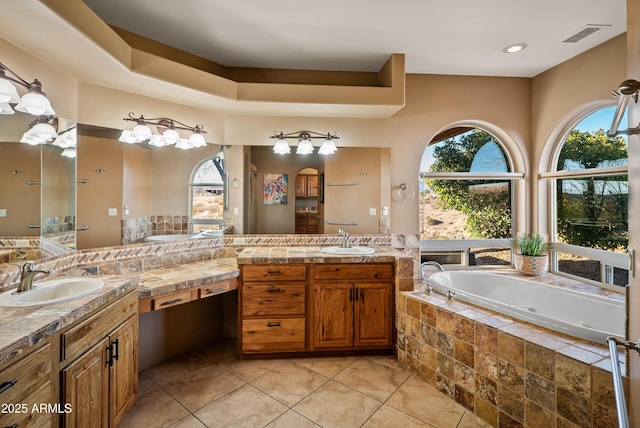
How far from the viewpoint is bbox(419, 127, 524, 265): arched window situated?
131 inches

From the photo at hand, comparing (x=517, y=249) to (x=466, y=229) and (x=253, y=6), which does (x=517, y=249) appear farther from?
(x=253, y=6)

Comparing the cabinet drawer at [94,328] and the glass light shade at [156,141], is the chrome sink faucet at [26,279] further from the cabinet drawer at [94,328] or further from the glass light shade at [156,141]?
the glass light shade at [156,141]

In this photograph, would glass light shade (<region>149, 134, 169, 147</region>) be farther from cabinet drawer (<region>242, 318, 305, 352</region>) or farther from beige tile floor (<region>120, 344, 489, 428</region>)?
beige tile floor (<region>120, 344, 489, 428</region>)

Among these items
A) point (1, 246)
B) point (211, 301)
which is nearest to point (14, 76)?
point (1, 246)

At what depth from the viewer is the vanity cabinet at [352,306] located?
8.31 ft

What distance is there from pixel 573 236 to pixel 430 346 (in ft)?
6.83

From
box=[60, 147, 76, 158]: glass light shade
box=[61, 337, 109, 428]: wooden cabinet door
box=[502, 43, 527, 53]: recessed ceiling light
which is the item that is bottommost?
box=[61, 337, 109, 428]: wooden cabinet door

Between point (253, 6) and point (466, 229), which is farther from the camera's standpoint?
point (466, 229)

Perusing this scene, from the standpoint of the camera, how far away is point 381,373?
233cm

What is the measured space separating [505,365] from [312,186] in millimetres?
2162

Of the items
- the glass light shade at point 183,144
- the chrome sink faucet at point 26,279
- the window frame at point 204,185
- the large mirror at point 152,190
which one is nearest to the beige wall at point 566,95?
the large mirror at point 152,190

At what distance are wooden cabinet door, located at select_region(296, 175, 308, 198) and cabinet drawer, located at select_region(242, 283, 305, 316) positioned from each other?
3.20 feet

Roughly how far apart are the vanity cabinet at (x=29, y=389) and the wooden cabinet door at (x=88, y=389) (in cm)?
6

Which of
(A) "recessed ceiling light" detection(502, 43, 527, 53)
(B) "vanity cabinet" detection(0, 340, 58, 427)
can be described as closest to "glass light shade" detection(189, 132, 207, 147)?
(B) "vanity cabinet" detection(0, 340, 58, 427)
